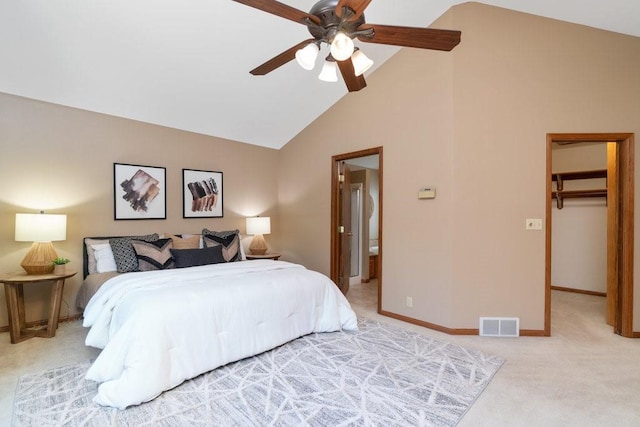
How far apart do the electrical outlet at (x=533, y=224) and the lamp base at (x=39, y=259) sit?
15.8ft

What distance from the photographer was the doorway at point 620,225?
313cm

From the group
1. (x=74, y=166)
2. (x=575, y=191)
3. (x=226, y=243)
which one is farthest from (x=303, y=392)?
(x=575, y=191)

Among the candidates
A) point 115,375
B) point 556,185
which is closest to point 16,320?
point 115,375

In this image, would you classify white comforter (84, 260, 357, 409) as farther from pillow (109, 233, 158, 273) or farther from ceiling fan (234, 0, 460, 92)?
ceiling fan (234, 0, 460, 92)

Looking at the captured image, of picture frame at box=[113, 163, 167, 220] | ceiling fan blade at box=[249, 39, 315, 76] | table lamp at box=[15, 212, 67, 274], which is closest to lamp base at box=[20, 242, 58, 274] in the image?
table lamp at box=[15, 212, 67, 274]

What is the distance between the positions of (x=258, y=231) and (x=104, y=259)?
1.97m

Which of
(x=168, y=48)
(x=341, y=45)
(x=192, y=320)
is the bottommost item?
(x=192, y=320)

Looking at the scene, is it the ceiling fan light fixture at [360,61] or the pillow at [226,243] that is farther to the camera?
the pillow at [226,243]

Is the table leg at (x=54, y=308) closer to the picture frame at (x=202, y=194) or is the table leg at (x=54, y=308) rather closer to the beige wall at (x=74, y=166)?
the beige wall at (x=74, y=166)

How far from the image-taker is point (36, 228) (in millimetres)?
3020

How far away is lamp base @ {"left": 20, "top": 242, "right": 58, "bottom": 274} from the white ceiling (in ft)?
5.12

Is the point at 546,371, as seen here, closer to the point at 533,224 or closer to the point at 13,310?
the point at 533,224

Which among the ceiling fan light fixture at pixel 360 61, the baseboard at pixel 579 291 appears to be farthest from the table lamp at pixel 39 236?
the baseboard at pixel 579 291

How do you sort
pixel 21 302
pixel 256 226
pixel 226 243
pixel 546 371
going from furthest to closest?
1. pixel 256 226
2. pixel 226 243
3. pixel 21 302
4. pixel 546 371
